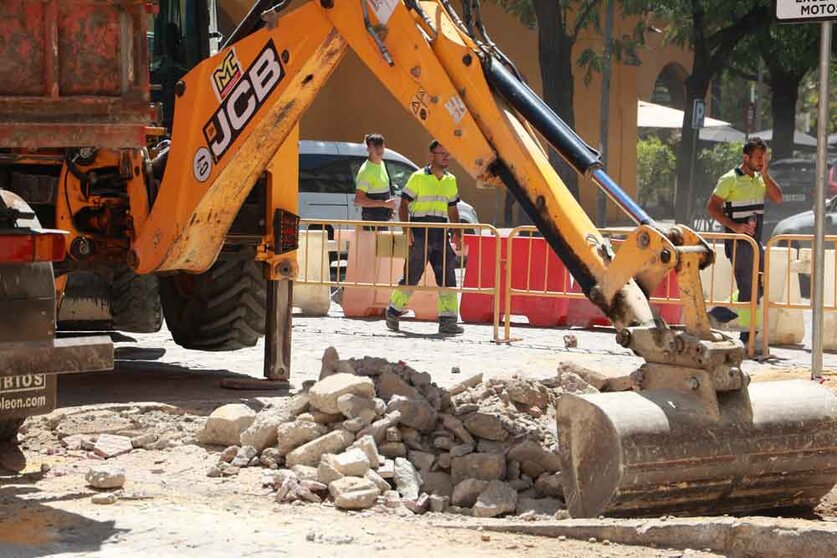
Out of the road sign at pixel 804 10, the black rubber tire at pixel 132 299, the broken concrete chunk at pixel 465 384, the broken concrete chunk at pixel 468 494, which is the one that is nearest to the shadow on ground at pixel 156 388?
the black rubber tire at pixel 132 299

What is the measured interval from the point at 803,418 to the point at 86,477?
3544 millimetres

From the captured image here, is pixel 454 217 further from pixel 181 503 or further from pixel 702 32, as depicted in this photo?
pixel 702 32

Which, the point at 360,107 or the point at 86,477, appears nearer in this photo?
the point at 86,477

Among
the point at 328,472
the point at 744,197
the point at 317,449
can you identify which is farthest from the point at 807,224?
the point at 328,472

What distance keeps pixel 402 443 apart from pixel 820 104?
410 cm

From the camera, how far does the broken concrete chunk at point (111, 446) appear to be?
331 inches

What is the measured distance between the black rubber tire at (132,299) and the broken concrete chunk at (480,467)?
4115 millimetres

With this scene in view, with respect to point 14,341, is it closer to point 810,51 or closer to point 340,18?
point 340,18

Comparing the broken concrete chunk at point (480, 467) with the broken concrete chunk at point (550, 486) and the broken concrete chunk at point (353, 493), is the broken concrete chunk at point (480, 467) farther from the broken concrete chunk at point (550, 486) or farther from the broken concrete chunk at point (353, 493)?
the broken concrete chunk at point (353, 493)

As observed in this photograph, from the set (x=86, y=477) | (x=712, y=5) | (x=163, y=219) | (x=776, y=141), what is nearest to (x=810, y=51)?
(x=712, y=5)

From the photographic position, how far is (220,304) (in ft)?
36.9

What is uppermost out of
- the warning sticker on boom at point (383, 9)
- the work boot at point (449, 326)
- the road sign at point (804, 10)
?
the road sign at point (804, 10)

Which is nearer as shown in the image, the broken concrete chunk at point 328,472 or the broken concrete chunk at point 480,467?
the broken concrete chunk at point 328,472

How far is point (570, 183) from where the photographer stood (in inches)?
1038
